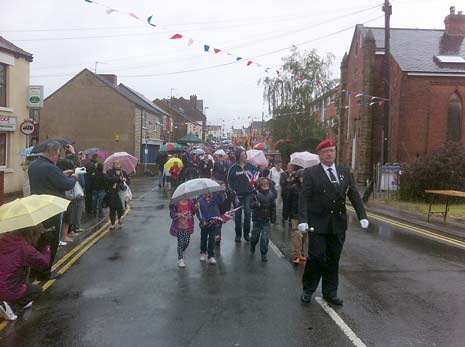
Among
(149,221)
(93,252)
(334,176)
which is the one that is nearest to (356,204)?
(334,176)

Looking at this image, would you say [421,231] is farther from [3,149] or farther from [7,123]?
[3,149]

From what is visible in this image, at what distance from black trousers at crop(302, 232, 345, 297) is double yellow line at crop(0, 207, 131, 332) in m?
3.54

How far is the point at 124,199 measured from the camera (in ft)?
38.8

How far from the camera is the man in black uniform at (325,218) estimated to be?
5.93 m

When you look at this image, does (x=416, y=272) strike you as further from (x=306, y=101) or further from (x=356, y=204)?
(x=306, y=101)

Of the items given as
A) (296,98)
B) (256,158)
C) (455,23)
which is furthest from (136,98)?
(256,158)

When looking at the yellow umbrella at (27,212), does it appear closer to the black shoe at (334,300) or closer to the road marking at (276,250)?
the black shoe at (334,300)

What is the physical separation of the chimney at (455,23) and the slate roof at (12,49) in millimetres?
29209

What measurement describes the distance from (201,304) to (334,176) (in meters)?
2.28

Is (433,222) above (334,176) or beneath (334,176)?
beneath

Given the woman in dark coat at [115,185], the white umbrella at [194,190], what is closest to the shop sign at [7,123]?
the woman in dark coat at [115,185]

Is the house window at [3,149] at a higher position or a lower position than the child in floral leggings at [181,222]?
higher

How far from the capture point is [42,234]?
564cm

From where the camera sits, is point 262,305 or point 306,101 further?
point 306,101
